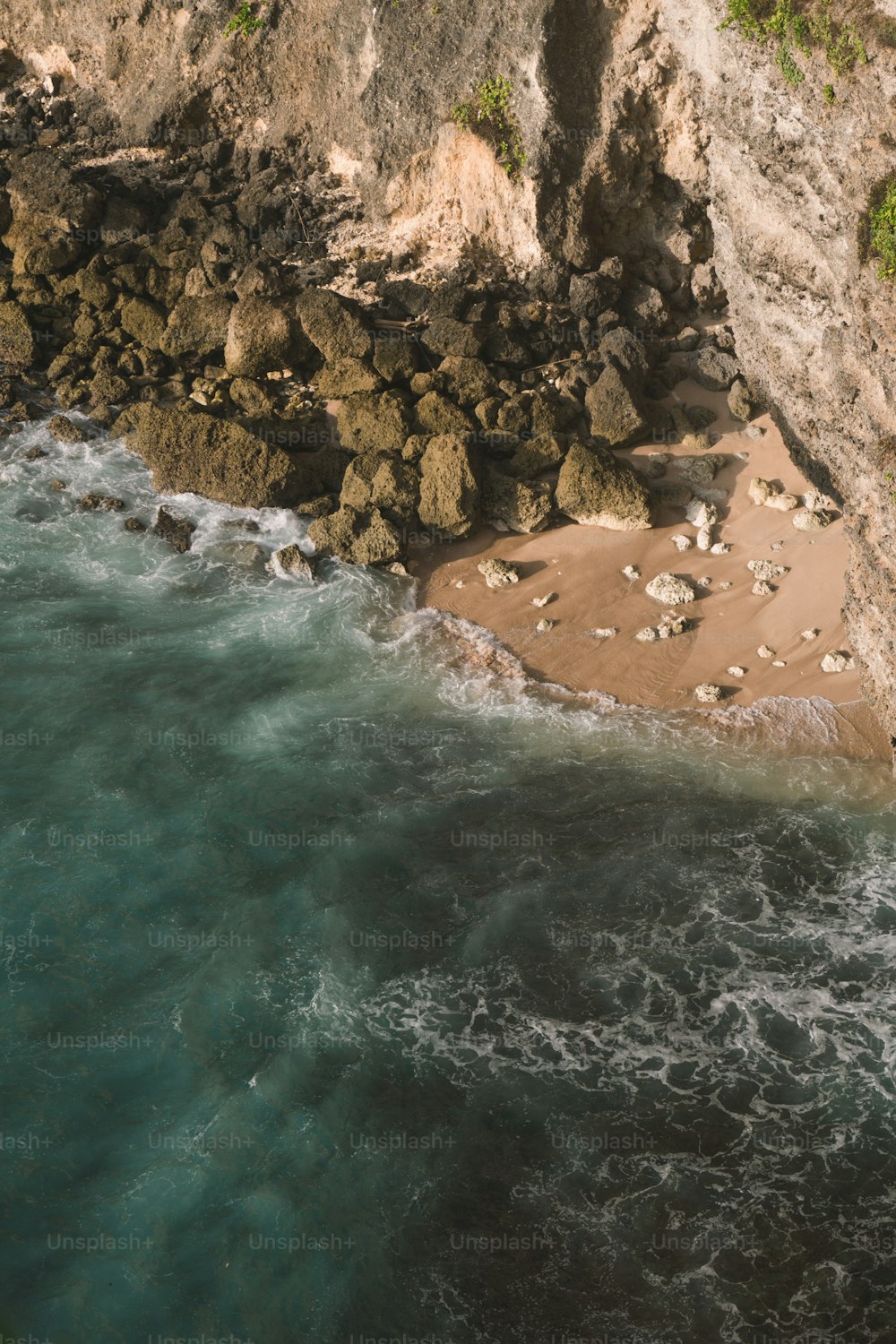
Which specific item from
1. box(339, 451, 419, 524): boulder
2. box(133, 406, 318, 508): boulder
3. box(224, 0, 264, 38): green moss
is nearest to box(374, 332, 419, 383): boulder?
box(339, 451, 419, 524): boulder

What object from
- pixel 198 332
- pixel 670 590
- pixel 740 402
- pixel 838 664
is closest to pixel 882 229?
pixel 838 664

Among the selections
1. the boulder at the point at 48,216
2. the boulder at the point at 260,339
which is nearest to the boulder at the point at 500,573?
the boulder at the point at 260,339

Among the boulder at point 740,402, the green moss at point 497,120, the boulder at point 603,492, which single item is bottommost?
the boulder at point 603,492

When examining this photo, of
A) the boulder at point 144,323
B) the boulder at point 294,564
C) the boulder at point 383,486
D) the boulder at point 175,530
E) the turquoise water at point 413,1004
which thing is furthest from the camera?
the boulder at point 144,323

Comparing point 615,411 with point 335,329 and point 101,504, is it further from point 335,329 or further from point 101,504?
point 101,504

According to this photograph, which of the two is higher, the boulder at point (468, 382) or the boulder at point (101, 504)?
the boulder at point (468, 382)

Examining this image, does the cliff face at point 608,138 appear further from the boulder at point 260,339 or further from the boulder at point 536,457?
the boulder at point 536,457

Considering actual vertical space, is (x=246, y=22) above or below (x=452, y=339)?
above

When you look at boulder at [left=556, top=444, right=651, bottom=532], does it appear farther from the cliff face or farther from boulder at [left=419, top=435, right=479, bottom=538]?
the cliff face
